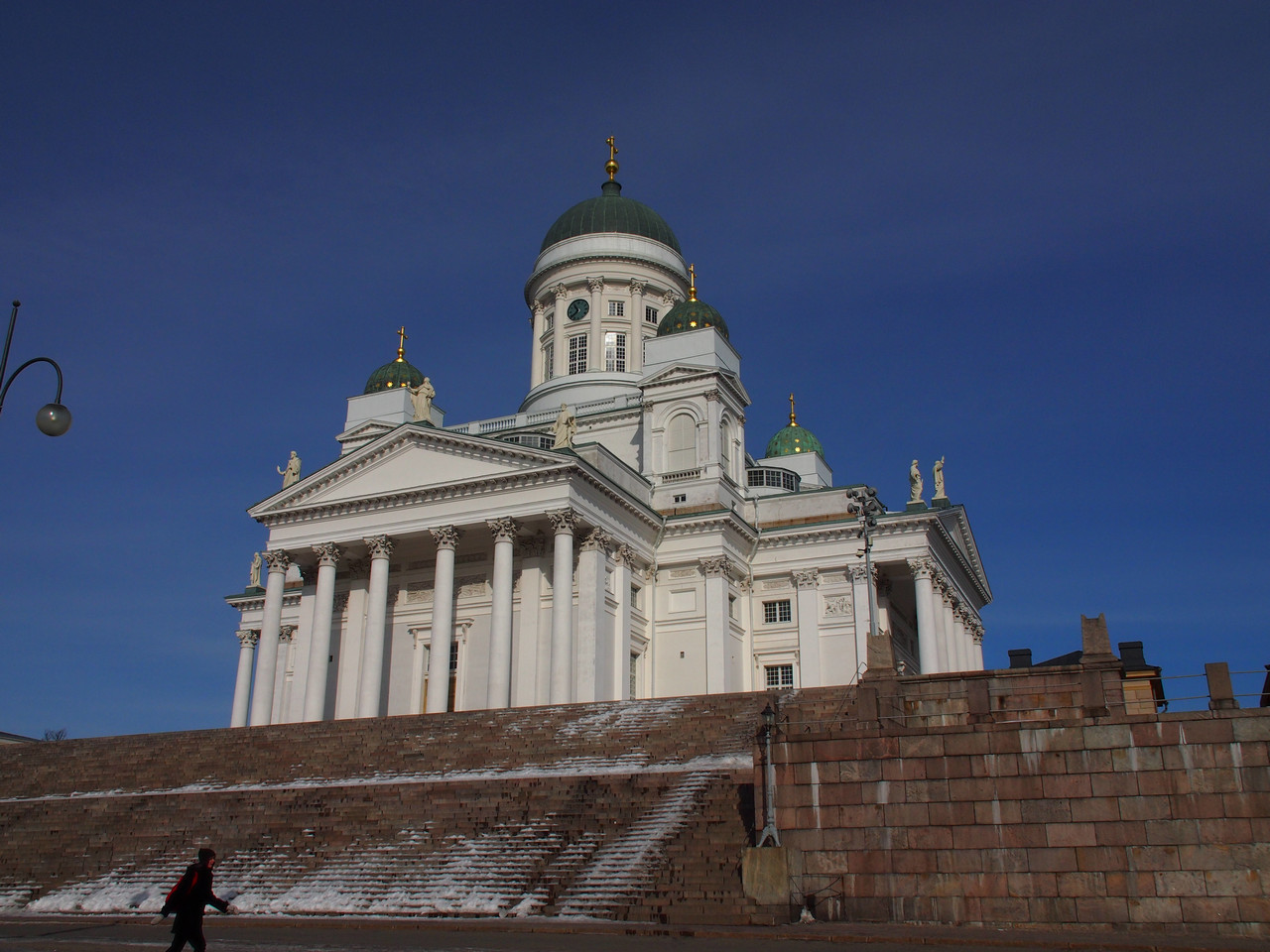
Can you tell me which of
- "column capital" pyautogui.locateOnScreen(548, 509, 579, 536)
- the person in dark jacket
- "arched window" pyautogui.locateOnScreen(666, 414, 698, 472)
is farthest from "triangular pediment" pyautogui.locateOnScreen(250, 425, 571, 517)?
the person in dark jacket

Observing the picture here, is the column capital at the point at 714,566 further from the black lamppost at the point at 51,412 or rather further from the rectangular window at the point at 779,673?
the black lamppost at the point at 51,412

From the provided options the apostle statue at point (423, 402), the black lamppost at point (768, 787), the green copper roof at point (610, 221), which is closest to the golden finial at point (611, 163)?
the green copper roof at point (610, 221)

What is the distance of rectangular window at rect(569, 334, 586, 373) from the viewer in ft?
189

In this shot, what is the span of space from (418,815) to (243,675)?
1296 inches

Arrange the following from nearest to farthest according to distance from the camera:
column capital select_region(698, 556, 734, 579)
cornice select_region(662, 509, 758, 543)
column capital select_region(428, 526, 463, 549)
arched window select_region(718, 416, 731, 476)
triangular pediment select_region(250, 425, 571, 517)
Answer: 1. triangular pediment select_region(250, 425, 571, 517)
2. column capital select_region(428, 526, 463, 549)
3. column capital select_region(698, 556, 734, 579)
4. cornice select_region(662, 509, 758, 543)
5. arched window select_region(718, 416, 731, 476)

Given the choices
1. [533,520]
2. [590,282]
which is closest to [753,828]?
[533,520]

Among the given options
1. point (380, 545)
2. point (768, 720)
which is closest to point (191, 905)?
point (768, 720)

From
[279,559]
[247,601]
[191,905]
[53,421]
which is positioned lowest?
[191,905]

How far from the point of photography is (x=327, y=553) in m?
42.8

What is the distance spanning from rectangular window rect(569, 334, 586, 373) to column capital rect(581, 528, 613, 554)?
17904 millimetres

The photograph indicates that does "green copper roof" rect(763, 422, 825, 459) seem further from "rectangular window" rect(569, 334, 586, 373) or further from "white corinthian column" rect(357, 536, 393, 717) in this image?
"white corinthian column" rect(357, 536, 393, 717)

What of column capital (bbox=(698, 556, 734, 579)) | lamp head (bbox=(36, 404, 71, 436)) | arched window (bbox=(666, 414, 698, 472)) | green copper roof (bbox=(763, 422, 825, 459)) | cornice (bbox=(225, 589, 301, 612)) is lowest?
lamp head (bbox=(36, 404, 71, 436))

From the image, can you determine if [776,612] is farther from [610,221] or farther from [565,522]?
[610,221]

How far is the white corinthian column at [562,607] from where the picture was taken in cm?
3762
